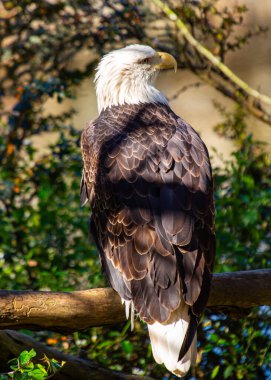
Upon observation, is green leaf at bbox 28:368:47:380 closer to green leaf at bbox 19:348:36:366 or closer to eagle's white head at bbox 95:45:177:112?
green leaf at bbox 19:348:36:366

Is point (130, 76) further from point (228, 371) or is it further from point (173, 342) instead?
point (173, 342)

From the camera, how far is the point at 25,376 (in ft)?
9.93

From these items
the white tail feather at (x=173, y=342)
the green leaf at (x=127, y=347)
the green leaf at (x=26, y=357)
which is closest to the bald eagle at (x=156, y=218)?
the white tail feather at (x=173, y=342)

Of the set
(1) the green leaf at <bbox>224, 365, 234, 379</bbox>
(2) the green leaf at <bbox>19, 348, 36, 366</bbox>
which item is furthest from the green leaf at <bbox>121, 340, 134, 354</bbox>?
(2) the green leaf at <bbox>19, 348, 36, 366</bbox>

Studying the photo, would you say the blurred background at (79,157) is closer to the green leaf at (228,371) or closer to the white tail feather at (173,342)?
the green leaf at (228,371)

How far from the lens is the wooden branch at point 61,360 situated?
13.3ft

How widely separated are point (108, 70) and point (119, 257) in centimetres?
155

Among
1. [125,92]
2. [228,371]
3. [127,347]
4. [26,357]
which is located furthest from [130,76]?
[26,357]

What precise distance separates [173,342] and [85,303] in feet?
1.38

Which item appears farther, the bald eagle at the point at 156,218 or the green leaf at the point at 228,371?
the green leaf at the point at 228,371

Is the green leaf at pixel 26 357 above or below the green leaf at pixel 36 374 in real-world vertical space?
above

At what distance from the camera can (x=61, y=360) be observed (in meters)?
4.18

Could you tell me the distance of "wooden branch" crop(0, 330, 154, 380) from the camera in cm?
404

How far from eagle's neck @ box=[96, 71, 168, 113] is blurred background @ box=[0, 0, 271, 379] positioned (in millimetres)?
684
